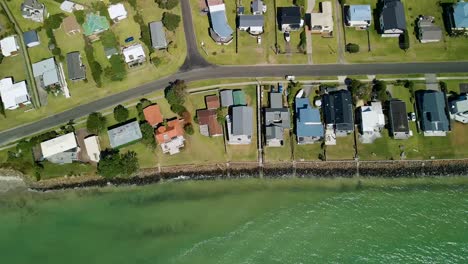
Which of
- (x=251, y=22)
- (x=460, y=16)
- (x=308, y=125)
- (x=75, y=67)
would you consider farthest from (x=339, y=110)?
(x=75, y=67)

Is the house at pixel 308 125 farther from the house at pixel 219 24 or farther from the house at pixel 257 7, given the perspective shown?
the house at pixel 257 7

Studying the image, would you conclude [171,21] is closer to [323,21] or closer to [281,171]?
[323,21]

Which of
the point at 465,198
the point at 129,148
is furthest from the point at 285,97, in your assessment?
the point at 465,198

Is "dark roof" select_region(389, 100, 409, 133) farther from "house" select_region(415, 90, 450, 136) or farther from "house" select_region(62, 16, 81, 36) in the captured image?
"house" select_region(62, 16, 81, 36)

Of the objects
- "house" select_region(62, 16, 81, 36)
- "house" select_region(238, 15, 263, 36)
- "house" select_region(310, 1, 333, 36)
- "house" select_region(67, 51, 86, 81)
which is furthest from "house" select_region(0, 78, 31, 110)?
"house" select_region(310, 1, 333, 36)

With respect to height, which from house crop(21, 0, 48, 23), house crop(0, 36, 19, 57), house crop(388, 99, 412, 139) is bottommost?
house crop(388, 99, 412, 139)

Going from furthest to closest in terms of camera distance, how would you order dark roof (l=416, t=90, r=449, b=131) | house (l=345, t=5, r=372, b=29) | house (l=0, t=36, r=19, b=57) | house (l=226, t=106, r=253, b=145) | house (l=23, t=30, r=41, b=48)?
house (l=0, t=36, r=19, b=57) < house (l=23, t=30, r=41, b=48) < house (l=345, t=5, r=372, b=29) < house (l=226, t=106, r=253, b=145) < dark roof (l=416, t=90, r=449, b=131)

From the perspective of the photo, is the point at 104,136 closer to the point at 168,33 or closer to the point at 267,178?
the point at 168,33
